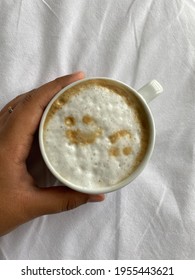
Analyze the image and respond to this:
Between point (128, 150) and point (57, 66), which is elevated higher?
point (57, 66)

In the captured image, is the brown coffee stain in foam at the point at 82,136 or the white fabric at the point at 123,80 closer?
the brown coffee stain in foam at the point at 82,136

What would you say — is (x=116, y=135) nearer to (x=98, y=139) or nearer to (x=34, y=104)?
(x=98, y=139)

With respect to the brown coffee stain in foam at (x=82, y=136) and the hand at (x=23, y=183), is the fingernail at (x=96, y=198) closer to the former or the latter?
the hand at (x=23, y=183)

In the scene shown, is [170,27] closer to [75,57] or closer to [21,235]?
[75,57]

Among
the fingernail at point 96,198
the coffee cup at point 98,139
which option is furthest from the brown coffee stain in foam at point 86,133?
the fingernail at point 96,198

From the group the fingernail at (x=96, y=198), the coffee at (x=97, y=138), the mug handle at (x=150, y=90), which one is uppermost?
the mug handle at (x=150, y=90)

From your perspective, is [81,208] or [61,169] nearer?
[61,169]

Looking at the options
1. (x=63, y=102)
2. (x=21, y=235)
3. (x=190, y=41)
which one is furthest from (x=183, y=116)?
(x=21, y=235)

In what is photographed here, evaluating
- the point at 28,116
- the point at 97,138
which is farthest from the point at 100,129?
the point at 28,116
